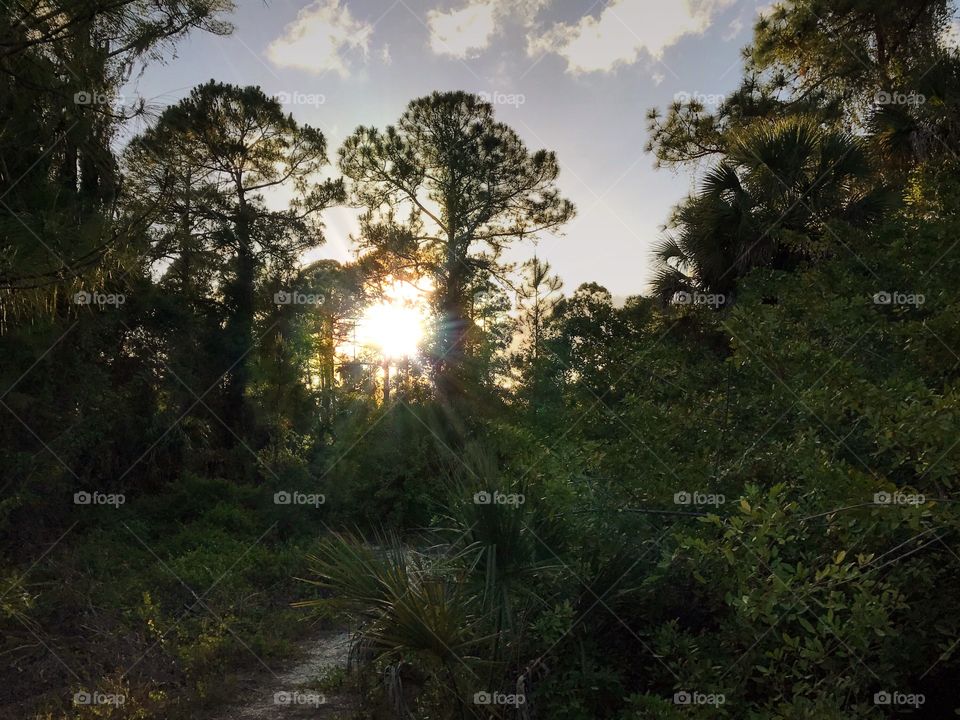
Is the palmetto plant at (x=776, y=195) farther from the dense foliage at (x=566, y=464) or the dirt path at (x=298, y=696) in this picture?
the dirt path at (x=298, y=696)

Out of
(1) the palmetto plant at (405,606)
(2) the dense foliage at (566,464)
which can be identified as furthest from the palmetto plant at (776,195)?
(1) the palmetto plant at (405,606)

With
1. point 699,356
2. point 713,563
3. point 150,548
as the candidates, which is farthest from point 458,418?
point 713,563

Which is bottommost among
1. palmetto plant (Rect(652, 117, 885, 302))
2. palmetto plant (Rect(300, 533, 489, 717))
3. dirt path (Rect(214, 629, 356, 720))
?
dirt path (Rect(214, 629, 356, 720))

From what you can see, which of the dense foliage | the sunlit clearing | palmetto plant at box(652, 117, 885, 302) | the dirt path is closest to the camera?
the dense foliage

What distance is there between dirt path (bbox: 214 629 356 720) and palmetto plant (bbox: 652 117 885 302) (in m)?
8.30

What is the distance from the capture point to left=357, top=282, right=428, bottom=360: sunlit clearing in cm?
2267

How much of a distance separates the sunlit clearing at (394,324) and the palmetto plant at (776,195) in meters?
11.0

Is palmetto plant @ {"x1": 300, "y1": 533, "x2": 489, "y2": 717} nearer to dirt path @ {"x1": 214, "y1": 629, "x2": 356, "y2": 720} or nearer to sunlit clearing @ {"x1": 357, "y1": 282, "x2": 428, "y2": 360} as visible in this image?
dirt path @ {"x1": 214, "y1": 629, "x2": 356, "y2": 720}

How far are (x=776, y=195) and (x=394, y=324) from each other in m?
14.3

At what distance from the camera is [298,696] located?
21.2 ft

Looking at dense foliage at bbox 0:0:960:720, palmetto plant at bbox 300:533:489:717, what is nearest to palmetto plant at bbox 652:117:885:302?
dense foliage at bbox 0:0:960:720

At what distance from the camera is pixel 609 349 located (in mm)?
7523

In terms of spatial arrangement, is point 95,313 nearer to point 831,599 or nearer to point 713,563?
point 713,563

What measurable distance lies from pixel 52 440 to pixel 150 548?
231 centimetres
